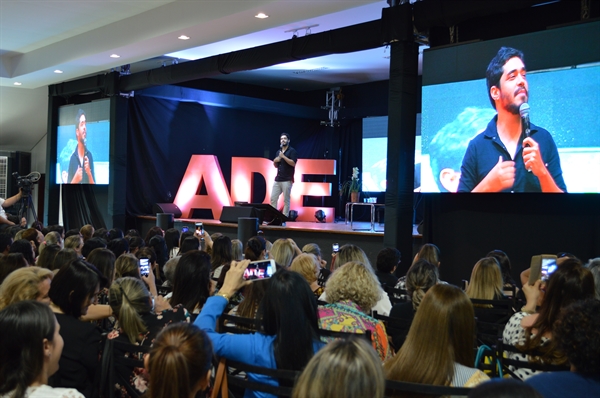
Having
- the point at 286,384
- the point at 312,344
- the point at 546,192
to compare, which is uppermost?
the point at 546,192

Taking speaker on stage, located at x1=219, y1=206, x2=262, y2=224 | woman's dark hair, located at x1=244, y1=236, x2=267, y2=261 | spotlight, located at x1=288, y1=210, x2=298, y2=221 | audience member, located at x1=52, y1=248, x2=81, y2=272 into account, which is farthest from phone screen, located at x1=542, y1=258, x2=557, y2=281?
spotlight, located at x1=288, y1=210, x2=298, y2=221

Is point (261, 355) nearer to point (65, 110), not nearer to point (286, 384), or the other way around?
point (286, 384)

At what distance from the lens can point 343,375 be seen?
127 cm

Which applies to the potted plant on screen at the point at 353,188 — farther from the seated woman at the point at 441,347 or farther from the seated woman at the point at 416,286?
the seated woman at the point at 441,347

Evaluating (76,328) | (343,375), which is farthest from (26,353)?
(343,375)

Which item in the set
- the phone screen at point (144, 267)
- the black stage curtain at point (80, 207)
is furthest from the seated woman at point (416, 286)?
the black stage curtain at point (80, 207)

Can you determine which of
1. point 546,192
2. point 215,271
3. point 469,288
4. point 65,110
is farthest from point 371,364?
point 65,110

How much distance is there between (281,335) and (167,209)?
10.4 m

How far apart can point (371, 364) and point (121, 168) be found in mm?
11303

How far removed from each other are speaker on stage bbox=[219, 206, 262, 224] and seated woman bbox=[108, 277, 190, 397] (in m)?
7.51

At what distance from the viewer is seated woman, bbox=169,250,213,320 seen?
9.80 feet

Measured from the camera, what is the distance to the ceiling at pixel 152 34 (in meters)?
7.83

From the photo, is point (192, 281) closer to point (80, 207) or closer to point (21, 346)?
point (21, 346)

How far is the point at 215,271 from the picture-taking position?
4473mm
